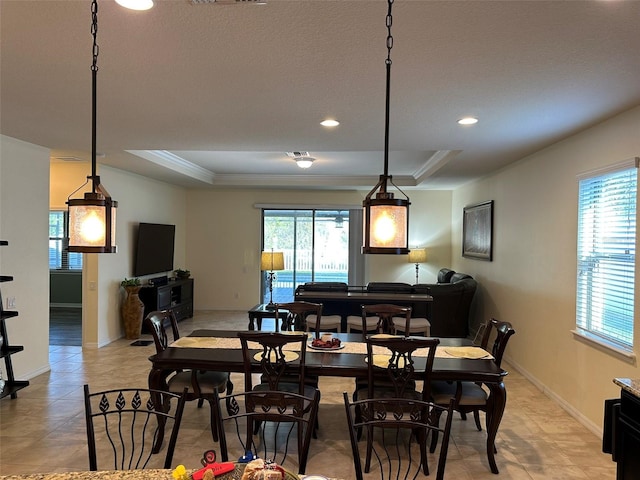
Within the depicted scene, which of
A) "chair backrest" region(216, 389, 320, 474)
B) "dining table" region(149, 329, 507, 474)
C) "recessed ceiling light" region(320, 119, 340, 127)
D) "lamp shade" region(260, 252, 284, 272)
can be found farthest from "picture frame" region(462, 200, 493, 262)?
"chair backrest" region(216, 389, 320, 474)

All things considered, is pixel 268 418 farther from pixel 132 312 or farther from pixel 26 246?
pixel 132 312

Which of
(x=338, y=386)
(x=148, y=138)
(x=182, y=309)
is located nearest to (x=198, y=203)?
(x=182, y=309)

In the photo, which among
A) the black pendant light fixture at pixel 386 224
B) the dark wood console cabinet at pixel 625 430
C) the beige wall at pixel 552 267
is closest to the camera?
the black pendant light fixture at pixel 386 224

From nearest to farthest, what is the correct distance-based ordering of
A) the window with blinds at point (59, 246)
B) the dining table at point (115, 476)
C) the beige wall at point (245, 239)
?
the dining table at point (115, 476) → the window with blinds at point (59, 246) → the beige wall at point (245, 239)

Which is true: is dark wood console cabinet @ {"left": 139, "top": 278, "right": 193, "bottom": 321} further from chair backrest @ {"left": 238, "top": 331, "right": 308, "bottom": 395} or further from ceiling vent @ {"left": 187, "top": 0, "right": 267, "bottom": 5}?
ceiling vent @ {"left": 187, "top": 0, "right": 267, "bottom": 5}

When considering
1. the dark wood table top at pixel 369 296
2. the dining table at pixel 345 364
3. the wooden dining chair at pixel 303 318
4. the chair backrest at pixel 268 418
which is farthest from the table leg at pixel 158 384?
the dark wood table top at pixel 369 296

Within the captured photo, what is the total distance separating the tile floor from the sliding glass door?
454 cm

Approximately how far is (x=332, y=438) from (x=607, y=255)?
259cm

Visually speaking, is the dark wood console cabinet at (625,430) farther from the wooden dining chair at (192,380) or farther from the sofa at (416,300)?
the sofa at (416,300)

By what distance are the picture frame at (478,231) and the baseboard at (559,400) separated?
170cm

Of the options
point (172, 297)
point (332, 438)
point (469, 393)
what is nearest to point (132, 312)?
point (172, 297)

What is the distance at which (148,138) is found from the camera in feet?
14.1

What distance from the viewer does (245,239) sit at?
916cm

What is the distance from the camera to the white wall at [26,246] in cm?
430
